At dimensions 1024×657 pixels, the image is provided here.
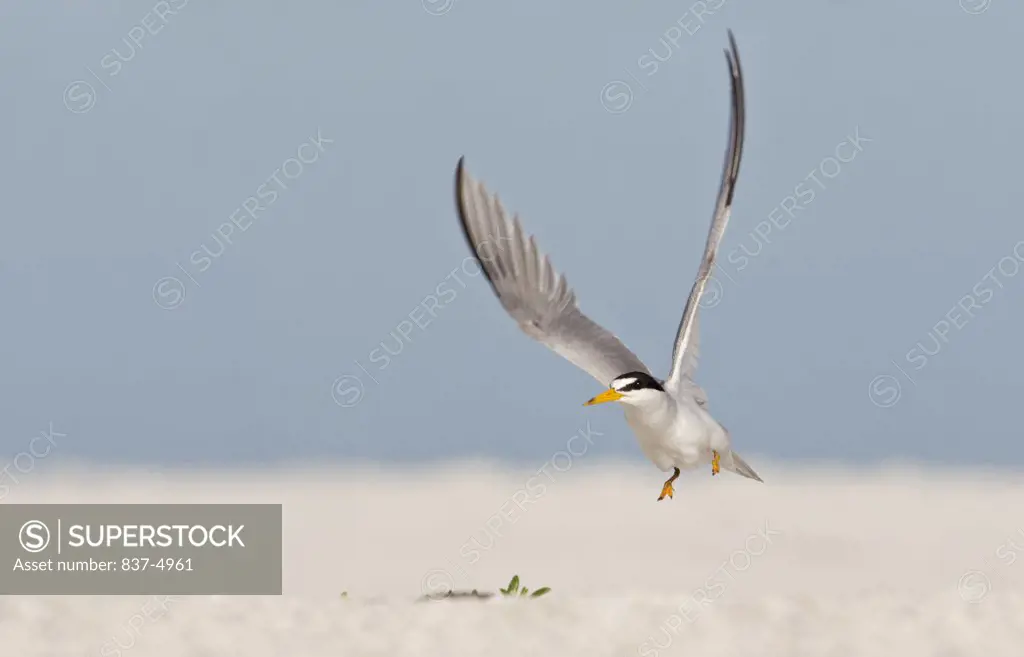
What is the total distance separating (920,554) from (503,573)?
5069mm

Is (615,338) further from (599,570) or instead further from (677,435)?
(599,570)

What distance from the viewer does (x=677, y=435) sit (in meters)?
9.44

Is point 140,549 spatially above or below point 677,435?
below

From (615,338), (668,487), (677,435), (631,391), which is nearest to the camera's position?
(631,391)

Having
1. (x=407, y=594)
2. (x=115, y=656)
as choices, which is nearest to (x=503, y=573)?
(x=407, y=594)

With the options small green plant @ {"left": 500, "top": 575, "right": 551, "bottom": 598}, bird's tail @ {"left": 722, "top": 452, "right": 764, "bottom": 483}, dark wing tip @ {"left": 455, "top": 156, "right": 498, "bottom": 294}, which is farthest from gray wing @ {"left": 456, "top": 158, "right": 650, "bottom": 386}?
small green plant @ {"left": 500, "top": 575, "right": 551, "bottom": 598}

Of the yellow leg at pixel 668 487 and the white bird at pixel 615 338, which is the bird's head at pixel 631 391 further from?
the yellow leg at pixel 668 487

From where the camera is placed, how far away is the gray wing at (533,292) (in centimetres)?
1000

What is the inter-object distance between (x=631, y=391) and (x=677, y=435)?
50 cm

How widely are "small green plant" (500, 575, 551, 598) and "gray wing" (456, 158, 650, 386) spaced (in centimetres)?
158

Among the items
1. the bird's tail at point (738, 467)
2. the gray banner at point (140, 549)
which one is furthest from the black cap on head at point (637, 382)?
the gray banner at point (140, 549)

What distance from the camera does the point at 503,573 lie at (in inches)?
470

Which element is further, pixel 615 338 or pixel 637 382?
pixel 615 338

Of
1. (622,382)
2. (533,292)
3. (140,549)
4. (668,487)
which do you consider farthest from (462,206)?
(140,549)
